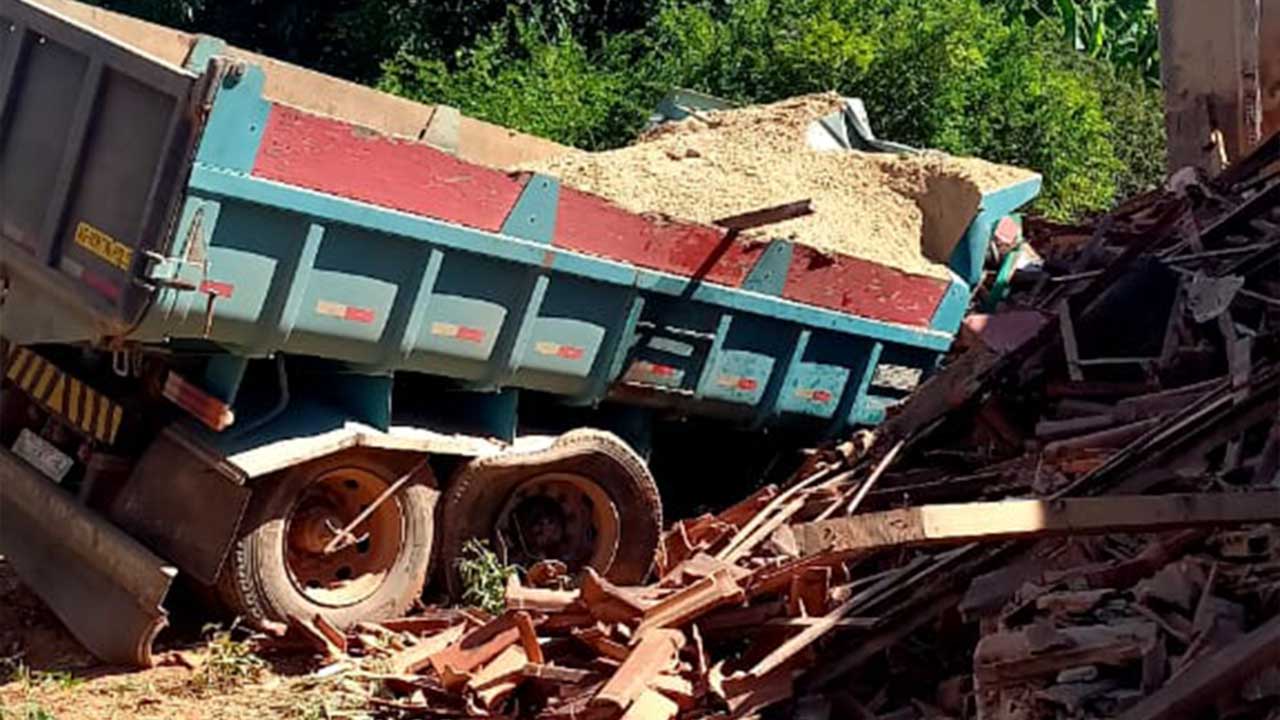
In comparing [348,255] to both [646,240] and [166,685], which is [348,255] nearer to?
[646,240]

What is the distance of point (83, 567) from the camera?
23.4 feet

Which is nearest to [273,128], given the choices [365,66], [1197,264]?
[1197,264]

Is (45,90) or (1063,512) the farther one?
(45,90)

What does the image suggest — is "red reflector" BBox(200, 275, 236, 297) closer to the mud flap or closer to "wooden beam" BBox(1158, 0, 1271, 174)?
the mud flap

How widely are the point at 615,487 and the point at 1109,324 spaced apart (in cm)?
222

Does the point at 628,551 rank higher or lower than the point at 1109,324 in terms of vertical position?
lower

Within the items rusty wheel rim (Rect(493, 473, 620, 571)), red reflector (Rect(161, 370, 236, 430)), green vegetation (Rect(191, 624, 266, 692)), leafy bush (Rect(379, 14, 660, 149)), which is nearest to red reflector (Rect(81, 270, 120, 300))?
red reflector (Rect(161, 370, 236, 430))

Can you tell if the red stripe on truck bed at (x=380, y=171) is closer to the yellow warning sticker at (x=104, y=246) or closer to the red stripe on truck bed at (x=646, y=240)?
the red stripe on truck bed at (x=646, y=240)

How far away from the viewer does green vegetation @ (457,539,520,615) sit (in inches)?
296

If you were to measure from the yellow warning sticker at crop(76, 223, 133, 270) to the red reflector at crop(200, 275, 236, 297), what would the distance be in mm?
272

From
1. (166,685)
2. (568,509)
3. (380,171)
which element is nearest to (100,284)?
(380,171)

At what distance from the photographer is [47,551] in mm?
7289

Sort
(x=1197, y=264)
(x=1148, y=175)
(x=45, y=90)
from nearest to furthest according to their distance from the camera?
(x=45, y=90) < (x=1197, y=264) < (x=1148, y=175)

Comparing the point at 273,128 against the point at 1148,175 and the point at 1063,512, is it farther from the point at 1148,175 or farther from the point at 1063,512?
the point at 1148,175
